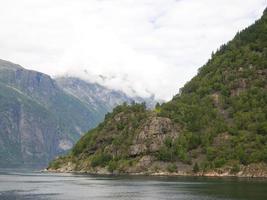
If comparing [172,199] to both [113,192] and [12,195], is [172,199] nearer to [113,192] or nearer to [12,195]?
[113,192]

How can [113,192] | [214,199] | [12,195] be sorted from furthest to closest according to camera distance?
[113,192]
[12,195]
[214,199]

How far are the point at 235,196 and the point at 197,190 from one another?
2867 cm

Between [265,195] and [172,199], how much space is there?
27.3 meters

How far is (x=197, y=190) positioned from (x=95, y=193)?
3531 centimetres

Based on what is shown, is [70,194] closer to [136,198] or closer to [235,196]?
[136,198]

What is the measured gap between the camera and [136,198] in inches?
6545

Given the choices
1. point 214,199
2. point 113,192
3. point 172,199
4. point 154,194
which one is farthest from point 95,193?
point 214,199

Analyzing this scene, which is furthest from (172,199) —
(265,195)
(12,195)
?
(12,195)

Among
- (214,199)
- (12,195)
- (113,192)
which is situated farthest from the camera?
(113,192)

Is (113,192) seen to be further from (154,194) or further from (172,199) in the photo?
(172,199)

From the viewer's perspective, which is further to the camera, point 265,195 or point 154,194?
point 154,194

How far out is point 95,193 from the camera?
18712 centimetres

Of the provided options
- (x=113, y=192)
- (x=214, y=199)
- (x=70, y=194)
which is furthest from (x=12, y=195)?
(x=214, y=199)

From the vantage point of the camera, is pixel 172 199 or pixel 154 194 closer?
pixel 172 199
